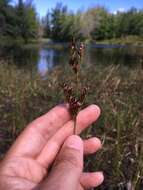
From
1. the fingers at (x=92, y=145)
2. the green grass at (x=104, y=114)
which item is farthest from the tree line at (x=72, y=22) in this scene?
the fingers at (x=92, y=145)

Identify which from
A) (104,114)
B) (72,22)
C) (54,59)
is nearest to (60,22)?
(72,22)

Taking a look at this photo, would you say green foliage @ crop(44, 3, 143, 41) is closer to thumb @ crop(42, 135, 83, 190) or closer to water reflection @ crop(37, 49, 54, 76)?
water reflection @ crop(37, 49, 54, 76)

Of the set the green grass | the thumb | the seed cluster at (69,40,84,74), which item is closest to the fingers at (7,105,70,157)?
the thumb

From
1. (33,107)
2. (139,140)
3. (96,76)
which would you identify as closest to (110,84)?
(96,76)

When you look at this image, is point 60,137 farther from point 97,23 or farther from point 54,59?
point 97,23

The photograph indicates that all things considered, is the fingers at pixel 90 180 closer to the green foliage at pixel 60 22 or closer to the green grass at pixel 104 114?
the green grass at pixel 104 114
